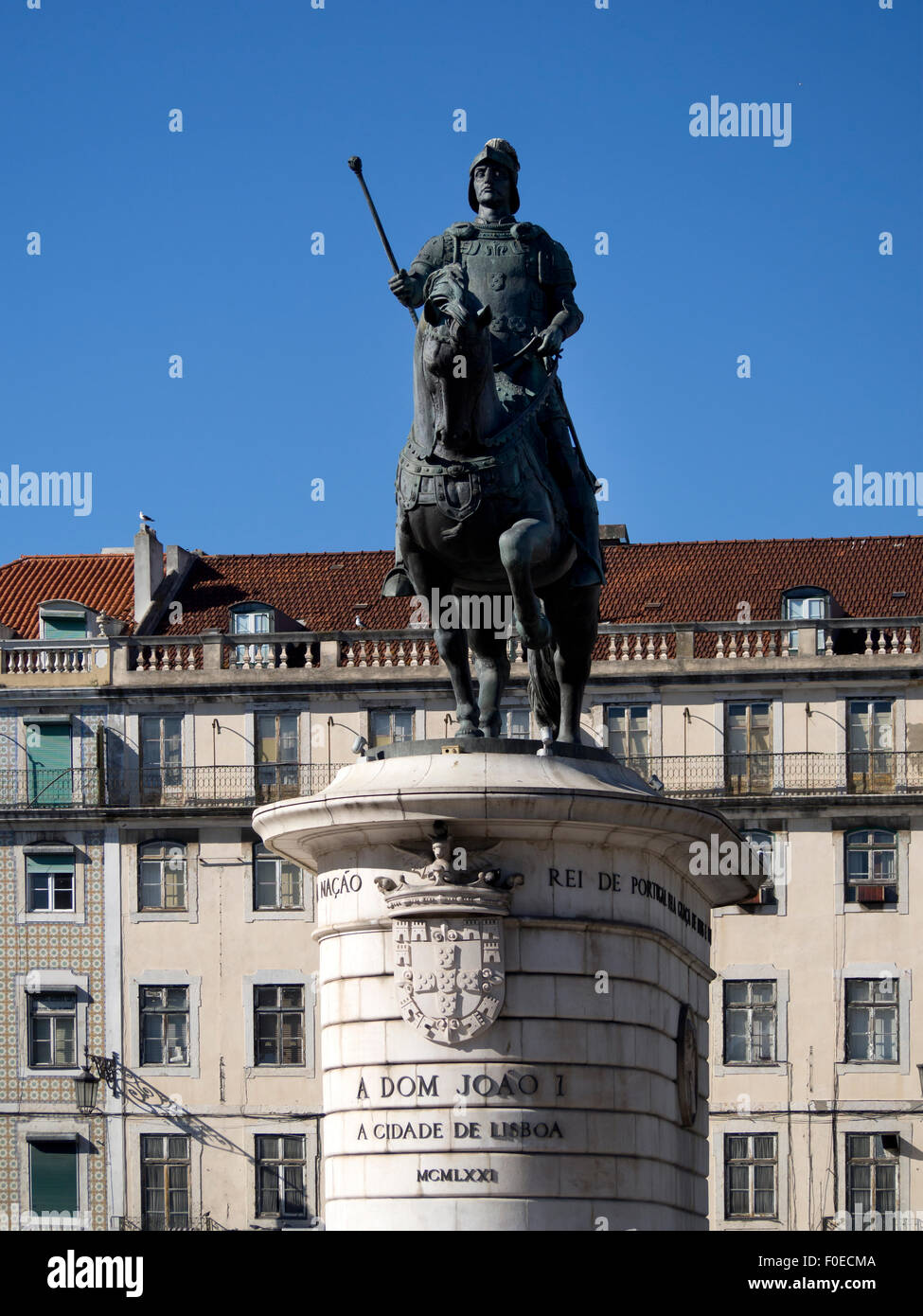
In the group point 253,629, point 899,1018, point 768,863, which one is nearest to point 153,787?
point 253,629

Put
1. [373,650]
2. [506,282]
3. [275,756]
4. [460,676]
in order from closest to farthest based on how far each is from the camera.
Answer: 1. [460,676]
2. [506,282]
3. [275,756]
4. [373,650]

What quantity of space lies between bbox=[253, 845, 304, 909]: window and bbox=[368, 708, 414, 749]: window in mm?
3477

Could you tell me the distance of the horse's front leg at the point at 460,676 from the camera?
21844 mm

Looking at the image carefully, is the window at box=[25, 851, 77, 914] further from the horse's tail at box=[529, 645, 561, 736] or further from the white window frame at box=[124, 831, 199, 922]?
the horse's tail at box=[529, 645, 561, 736]

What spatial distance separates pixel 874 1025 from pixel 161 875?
16347mm

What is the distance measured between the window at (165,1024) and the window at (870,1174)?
14894mm

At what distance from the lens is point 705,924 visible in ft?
78.2

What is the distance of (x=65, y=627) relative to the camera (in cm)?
6700

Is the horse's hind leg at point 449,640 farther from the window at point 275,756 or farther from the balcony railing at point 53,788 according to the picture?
the balcony railing at point 53,788

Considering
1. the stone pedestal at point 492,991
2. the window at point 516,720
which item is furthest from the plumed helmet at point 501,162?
the window at point 516,720

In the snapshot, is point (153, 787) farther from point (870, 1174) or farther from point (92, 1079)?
point (870, 1174)
